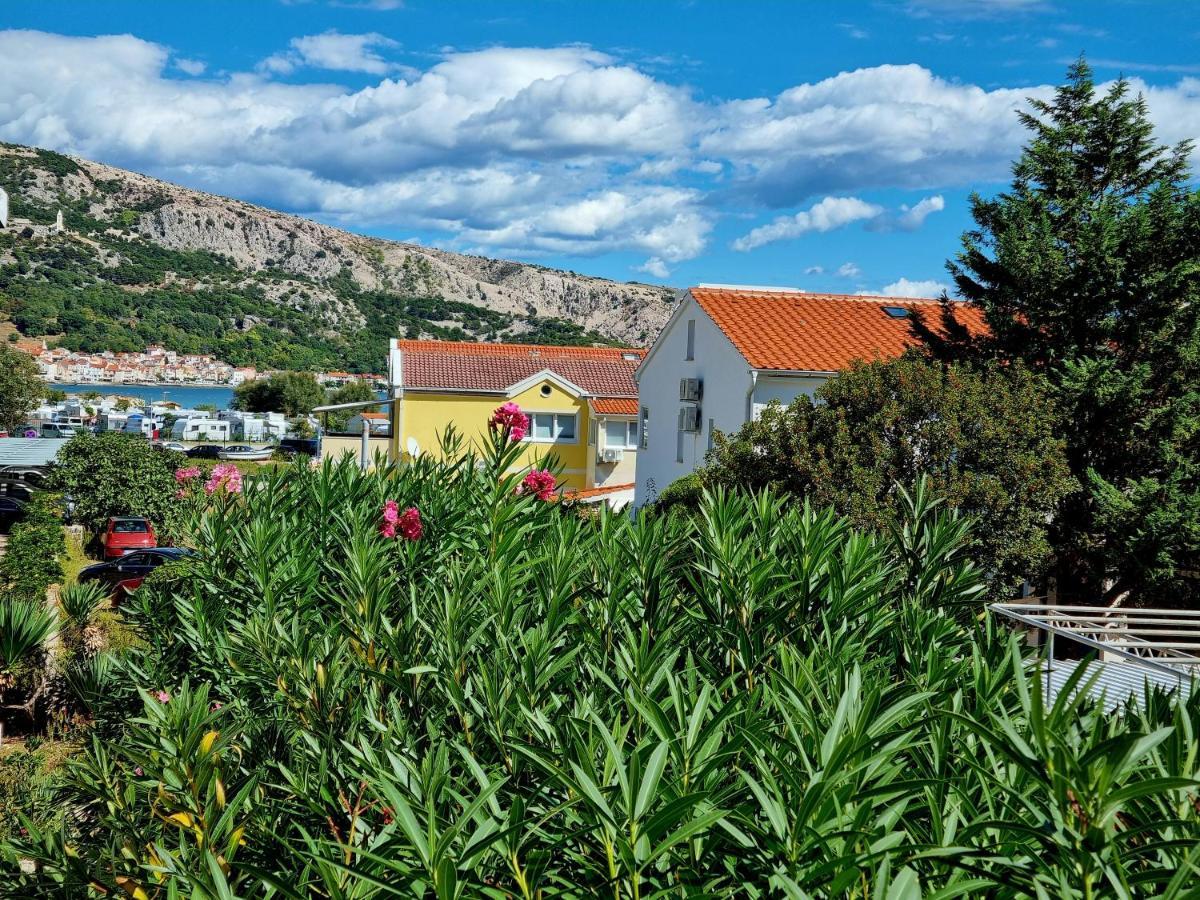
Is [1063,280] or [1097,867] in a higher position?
[1063,280]

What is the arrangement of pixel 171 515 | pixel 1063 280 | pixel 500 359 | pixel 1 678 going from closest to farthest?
1. pixel 1 678
2. pixel 1063 280
3. pixel 171 515
4. pixel 500 359

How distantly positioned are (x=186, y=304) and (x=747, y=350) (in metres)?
132

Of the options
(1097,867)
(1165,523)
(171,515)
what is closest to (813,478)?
(1165,523)

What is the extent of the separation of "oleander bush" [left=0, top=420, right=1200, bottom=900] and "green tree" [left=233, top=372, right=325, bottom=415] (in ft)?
320

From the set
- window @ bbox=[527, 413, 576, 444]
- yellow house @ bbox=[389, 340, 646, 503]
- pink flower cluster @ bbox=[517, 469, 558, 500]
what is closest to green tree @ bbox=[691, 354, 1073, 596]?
pink flower cluster @ bbox=[517, 469, 558, 500]

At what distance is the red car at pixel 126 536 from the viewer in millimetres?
30234

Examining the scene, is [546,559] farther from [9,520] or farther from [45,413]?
[45,413]

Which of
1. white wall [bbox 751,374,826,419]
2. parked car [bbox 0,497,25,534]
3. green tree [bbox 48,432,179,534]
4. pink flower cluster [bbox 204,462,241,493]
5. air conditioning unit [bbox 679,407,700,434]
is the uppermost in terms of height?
white wall [bbox 751,374,826,419]

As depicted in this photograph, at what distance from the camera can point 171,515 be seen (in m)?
33.2

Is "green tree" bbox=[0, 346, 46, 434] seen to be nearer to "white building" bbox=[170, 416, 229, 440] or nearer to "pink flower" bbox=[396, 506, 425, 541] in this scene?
"white building" bbox=[170, 416, 229, 440]

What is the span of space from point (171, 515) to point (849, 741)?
33.9 meters

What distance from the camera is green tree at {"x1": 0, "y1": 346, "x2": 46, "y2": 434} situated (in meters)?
66.7

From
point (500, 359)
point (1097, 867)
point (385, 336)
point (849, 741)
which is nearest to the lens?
point (1097, 867)

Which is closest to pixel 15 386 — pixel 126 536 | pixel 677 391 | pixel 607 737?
pixel 126 536
